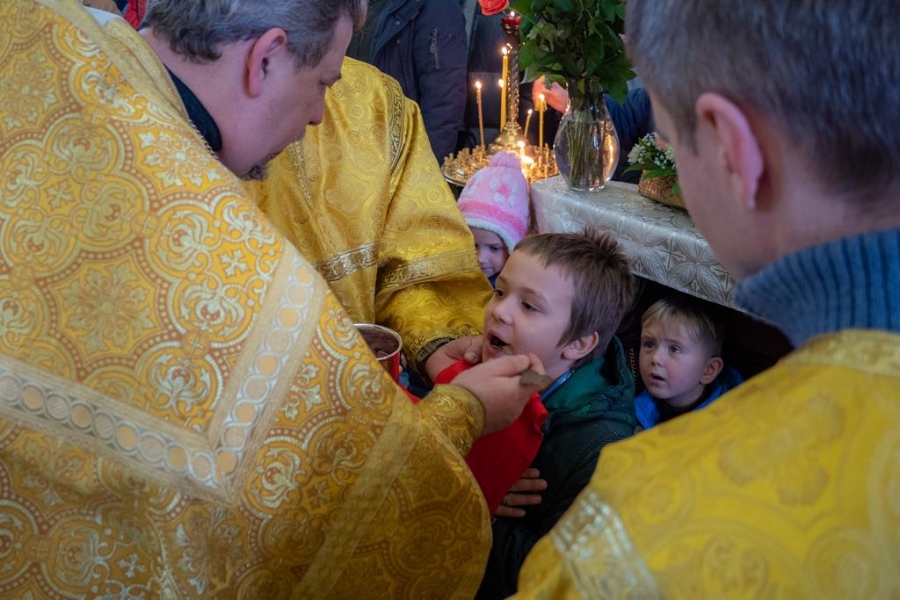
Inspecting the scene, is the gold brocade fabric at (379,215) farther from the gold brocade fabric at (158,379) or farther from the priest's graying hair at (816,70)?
the priest's graying hair at (816,70)

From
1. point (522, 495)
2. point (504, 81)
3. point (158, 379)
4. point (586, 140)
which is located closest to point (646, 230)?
point (586, 140)

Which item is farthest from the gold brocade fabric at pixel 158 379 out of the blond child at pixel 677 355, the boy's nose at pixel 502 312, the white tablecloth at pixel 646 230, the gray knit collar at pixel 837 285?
the blond child at pixel 677 355

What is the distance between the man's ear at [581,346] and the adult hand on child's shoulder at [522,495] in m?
0.30

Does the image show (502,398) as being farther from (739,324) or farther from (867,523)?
(739,324)

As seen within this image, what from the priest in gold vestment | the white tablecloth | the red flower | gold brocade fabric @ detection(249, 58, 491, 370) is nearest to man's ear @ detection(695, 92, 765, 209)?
the priest in gold vestment

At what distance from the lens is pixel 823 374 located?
77 centimetres

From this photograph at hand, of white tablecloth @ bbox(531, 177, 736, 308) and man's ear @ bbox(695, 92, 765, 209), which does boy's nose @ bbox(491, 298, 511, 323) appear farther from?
man's ear @ bbox(695, 92, 765, 209)

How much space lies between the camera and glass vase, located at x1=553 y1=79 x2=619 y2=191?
10.3 ft

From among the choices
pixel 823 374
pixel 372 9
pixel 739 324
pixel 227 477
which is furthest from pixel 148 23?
pixel 372 9

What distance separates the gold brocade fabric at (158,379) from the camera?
3.87ft

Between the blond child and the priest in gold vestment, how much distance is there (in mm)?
2224

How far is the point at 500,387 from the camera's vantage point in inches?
61.0

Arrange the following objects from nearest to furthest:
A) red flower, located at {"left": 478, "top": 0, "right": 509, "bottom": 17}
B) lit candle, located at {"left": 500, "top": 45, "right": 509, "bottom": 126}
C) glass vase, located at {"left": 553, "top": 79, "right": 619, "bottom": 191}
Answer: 1. glass vase, located at {"left": 553, "top": 79, "right": 619, "bottom": 191}
2. red flower, located at {"left": 478, "top": 0, "right": 509, "bottom": 17}
3. lit candle, located at {"left": 500, "top": 45, "right": 509, "bottom": 126}

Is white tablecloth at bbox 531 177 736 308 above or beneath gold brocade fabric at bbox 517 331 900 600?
beneath
